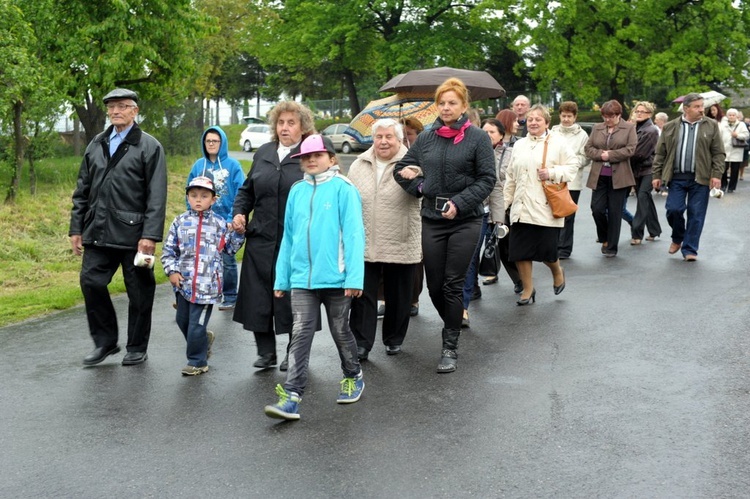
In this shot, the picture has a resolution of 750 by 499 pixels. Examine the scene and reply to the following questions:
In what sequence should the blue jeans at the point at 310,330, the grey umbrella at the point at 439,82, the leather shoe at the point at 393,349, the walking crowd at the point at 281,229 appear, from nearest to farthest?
the blue jeans at the point at 310,330
the walking crowd at the point at 281,229
the leather shoe at the point at 393,349
the grey umbrella at the point at 439,82

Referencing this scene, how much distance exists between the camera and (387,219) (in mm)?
7402

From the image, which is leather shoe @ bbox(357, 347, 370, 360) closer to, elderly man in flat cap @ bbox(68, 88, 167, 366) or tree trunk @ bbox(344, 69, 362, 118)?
elderly man in flat cap @ bbox(68, 88, 167, 366)

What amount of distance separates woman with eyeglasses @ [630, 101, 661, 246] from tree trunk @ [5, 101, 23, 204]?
10.1 m

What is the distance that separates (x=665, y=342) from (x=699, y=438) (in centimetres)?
240

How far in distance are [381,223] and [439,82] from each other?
7276mm

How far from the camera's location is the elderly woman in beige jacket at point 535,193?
31.1ft

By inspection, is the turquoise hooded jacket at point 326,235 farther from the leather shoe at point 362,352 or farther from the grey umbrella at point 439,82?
the grey umbrella at point 439,82

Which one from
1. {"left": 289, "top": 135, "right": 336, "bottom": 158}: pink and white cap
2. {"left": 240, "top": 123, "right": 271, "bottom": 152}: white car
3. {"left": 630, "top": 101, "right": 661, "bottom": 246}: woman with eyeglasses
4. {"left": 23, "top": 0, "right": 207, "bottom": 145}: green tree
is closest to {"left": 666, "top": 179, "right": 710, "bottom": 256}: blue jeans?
{"left": 630, "top": 101, "right": 661, "bottom": 246}: woman with eyeglasses

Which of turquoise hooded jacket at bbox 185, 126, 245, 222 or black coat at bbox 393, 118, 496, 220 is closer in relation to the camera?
black coat at bbox 393, 118, 496, 220

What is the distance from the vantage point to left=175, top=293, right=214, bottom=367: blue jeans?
280 inches

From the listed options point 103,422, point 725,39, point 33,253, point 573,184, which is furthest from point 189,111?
point 725,39

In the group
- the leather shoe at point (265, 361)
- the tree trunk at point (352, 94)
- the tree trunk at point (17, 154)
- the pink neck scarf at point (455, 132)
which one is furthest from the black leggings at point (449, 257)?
the tree trunk at point (352, 94)

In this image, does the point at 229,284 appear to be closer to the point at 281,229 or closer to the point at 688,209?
the point at 281,229

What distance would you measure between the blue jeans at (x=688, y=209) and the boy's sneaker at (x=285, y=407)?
7.13 metres
